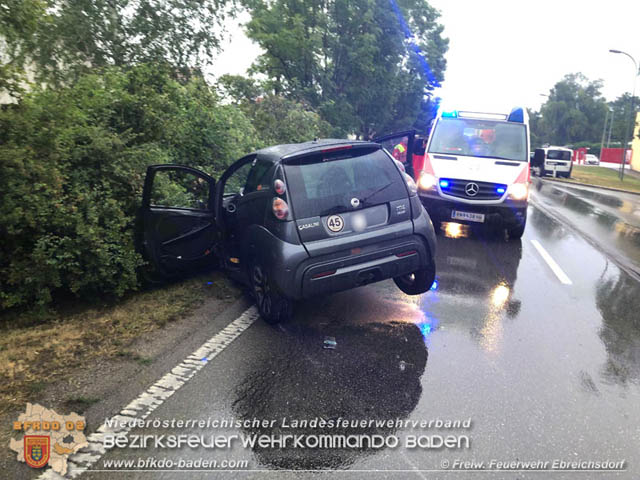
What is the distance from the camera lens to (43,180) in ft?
15.5

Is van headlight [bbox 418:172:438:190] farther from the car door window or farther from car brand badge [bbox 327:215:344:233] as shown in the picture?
car brand badge [bbox 327:215:344:233]

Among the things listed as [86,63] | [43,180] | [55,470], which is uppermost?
[86,63]

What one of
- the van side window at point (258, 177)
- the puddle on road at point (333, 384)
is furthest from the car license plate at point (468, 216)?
the van side window at point (258, 177)

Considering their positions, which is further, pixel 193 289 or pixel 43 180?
pixel 193 289

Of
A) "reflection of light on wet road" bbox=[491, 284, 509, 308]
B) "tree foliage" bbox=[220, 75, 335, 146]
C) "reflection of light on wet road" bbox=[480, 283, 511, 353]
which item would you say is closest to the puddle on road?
"reflection of light on wet road" bbox=[480, 283, 511, 353]

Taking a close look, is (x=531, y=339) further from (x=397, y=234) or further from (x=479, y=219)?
(x=479, y=219)

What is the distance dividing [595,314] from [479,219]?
325 centimetres

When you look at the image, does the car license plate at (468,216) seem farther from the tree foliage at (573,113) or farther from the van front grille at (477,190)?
the tree foliage at (573,113)

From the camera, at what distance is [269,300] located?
4.55 m

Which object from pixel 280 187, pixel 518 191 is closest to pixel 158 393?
pixel 280 187

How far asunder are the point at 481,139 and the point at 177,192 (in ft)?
19.4

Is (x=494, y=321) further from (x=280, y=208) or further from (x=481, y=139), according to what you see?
(x=481, y=139)

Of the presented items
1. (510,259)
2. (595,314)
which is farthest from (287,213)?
(510,259)

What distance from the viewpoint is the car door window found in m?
5.66
